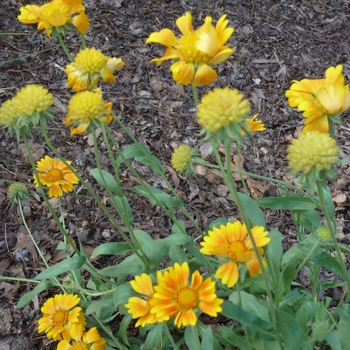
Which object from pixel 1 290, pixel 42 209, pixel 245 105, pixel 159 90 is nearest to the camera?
pixel 245 105

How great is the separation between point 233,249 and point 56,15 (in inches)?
Answer: 41.4

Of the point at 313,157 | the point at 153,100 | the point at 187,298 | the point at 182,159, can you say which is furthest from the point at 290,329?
the point at 153,100

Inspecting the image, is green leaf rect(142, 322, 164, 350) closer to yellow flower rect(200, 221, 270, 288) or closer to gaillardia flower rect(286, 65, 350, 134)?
yellow flower rect(200, 221, 270, 288)

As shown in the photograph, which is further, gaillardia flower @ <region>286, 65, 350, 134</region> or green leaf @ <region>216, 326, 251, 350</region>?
green leaf @ <region>216, 326, 251, 350</region>

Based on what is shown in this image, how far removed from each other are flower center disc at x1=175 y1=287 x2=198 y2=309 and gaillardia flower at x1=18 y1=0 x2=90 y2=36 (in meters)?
1.04

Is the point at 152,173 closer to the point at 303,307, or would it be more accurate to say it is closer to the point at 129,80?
the point at 129,80

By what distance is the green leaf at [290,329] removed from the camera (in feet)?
4.74

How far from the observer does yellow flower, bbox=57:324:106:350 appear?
193 cm

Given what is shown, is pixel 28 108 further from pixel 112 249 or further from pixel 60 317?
pixel 60 317

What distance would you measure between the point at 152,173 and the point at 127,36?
144cm

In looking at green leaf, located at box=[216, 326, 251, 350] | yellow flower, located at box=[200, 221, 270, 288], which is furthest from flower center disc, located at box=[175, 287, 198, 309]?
green leaf, located at box=[216, 326, 251, 350]

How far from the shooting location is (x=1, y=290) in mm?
2438

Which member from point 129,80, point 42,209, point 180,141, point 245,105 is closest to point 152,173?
point 180,141

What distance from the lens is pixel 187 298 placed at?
145 cm
